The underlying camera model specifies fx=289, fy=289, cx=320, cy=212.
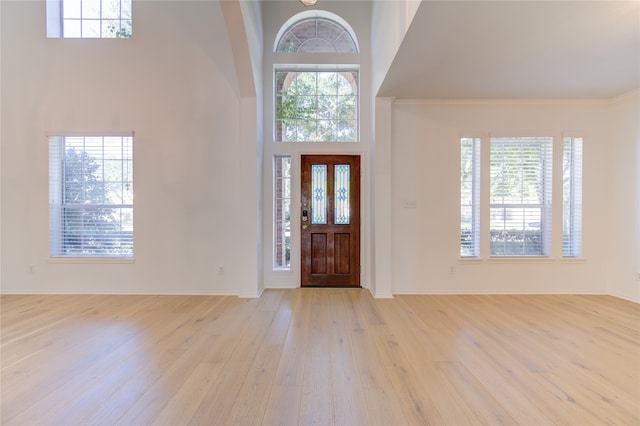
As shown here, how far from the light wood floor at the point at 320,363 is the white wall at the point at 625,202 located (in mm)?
420

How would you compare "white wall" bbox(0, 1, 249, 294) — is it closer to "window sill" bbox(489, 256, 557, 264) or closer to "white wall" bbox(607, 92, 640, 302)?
"window sill" bbox(489, 256, 557, 264)

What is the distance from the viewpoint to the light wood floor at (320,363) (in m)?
1.66

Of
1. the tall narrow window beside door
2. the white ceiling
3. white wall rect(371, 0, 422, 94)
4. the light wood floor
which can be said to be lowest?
the light wood floor

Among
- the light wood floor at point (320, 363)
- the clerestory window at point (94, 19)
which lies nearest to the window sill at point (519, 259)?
the light wood floor at point (320, 363)

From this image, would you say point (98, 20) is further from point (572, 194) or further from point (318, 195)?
point (572, 194)

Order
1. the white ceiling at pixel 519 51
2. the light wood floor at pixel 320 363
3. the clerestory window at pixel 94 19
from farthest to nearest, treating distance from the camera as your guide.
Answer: the clerestory window at pixel 94 19 < the white ceiling at pixel 519 51 < the light wood floor at pixel 320 363

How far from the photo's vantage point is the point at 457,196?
159 inches

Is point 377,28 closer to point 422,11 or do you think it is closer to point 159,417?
point 422,11

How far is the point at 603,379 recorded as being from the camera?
197 cm

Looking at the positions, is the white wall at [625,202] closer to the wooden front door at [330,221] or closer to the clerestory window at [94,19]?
the wooden front door at [330,221]

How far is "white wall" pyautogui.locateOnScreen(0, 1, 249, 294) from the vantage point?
399 cm

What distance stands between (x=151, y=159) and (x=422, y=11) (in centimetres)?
370

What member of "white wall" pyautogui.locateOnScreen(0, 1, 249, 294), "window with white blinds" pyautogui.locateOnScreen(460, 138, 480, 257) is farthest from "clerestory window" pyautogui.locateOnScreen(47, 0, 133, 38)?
"window with white blinds" pyautogui.locateOnScreen(460, 138, 480, 257)

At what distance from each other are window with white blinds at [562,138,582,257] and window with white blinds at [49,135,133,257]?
609 cm
